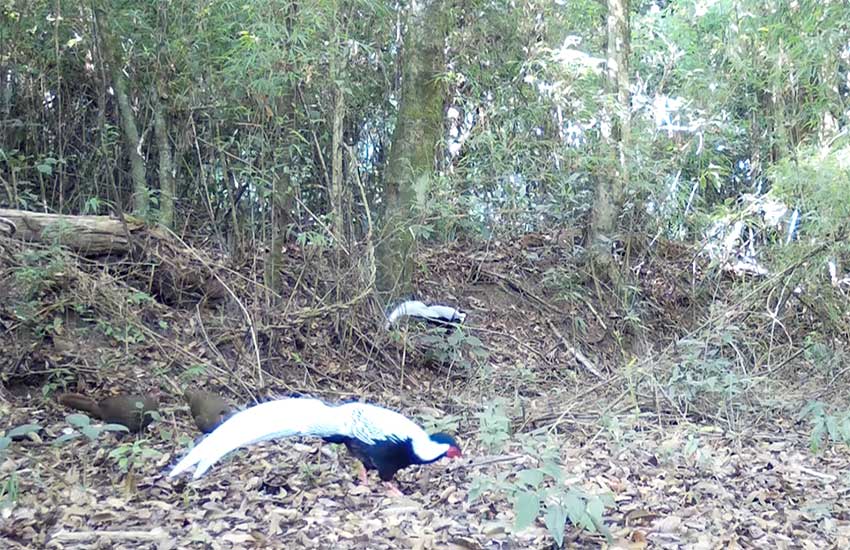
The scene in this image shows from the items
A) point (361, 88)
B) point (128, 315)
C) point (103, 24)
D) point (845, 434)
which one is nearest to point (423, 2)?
point (361, 88)

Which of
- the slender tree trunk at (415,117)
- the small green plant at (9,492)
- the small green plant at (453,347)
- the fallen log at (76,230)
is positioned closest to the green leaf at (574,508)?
the small green plant at (9,492)

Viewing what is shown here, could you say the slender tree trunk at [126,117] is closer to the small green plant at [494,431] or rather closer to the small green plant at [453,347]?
the small green plant at [453,347]

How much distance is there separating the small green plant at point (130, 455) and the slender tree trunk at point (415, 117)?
232 cm

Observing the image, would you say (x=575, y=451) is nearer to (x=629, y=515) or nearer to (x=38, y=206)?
(x=629, y=515)

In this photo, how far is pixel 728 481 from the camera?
11.3 ft

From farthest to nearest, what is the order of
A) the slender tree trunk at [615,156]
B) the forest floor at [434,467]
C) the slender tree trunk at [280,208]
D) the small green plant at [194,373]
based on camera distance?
the slender tree trunk at [615,156], the slender tree trunk at [280,208], the small green plant at [194,373], the forest floor at [434,467]

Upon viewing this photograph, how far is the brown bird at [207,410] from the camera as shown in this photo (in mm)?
3612

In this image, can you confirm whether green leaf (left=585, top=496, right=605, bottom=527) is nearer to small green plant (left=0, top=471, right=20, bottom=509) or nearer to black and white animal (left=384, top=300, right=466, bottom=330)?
small green plant (left=0, top=471, right=20, bottom=509)

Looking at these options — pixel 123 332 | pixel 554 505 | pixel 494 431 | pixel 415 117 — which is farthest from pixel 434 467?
pixel 415 117

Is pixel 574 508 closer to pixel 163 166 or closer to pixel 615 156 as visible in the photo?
pixel 163 166

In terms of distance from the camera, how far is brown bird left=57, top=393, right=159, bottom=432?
3738 mm

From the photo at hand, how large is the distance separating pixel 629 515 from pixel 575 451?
90 cm

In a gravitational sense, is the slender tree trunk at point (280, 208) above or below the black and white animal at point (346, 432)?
above

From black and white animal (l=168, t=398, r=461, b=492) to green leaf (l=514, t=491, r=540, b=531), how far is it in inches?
27.6
